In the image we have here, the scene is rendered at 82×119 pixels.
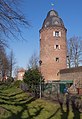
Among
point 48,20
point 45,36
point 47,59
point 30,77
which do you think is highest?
point 48,20

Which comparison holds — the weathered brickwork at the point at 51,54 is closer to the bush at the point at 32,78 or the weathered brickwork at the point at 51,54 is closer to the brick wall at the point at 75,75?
the brick wall at the point at 75,75

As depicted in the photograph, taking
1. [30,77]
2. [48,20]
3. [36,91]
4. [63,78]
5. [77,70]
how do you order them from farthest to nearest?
1. [48,20]
2. [63,78]
3. [77,70]
4. [30,77]
5. [36,91]

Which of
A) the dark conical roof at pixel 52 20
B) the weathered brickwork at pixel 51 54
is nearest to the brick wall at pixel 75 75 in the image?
the weathered brickwork at pixel 51 54

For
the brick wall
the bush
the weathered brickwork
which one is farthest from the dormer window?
the bush

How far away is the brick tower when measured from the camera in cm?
4888

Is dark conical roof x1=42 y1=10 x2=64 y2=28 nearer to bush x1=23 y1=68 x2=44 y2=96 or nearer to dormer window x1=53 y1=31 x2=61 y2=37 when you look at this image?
dormer window x1=53 y1=31 x2=61 y2=37

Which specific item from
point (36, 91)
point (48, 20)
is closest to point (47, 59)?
point (48, 20)

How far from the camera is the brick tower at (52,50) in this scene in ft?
160

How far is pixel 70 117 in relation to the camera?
1421 centimetres

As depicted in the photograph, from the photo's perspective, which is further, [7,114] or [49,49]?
[49,49]

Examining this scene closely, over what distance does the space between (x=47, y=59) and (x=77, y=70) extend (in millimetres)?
10185

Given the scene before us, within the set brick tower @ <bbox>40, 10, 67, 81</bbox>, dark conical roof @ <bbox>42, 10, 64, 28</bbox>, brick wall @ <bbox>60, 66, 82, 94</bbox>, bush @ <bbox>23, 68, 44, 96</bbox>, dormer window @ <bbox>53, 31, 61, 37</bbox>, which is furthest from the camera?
dark conical roof @ <bbox>42, 10, 64, 28</bbox>

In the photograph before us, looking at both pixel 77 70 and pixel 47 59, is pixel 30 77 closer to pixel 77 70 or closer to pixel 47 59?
pixel 77 70

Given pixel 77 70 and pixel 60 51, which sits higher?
pixel 60 51
